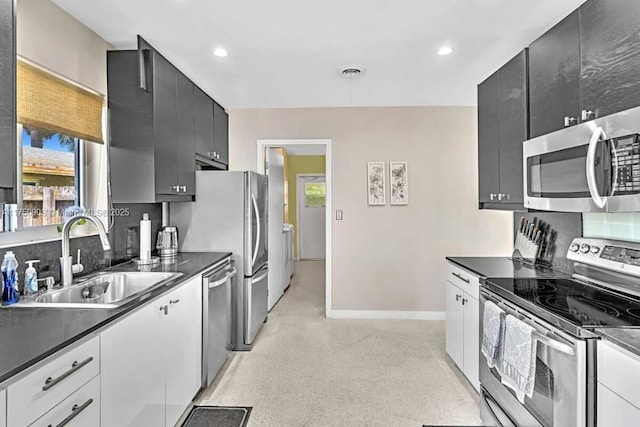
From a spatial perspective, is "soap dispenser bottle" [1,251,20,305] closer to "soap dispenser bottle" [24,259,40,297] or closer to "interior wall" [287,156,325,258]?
"soap dispenser bottle" [24,259,40,297]

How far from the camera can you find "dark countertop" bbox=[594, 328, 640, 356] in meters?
1.19

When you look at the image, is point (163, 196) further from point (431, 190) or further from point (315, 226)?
point (315, 226)

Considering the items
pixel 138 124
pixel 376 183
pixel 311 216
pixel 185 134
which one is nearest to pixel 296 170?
pixel 311 216

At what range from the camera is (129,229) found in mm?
2824

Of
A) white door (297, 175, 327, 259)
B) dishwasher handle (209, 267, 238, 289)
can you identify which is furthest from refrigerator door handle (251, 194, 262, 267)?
white door (297, 175, 327, 259)

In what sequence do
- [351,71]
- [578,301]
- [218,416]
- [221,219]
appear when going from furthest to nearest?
[221,219] → [351,71] → [218,416] → [578,301]

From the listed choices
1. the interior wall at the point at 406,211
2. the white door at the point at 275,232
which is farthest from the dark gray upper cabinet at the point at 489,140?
the white door at the point at 275,232

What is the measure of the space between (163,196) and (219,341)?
1.18m

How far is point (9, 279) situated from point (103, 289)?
0.59 meters

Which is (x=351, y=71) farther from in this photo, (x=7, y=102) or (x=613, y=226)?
(x=7, y=102)

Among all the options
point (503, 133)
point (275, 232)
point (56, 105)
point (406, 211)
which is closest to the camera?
point (56, 105)

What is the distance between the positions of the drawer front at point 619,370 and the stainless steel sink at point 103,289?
1894 millimetres

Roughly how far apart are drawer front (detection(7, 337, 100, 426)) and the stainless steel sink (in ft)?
1.02

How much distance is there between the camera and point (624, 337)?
1.26m
